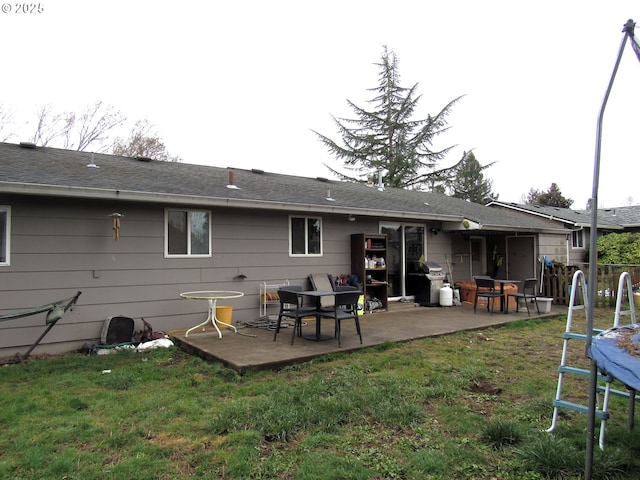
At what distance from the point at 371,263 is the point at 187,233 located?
12.7 feet

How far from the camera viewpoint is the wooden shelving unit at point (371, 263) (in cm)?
849

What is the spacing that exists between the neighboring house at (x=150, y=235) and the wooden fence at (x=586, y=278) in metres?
2.78

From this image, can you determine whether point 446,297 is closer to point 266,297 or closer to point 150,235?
point 266,297

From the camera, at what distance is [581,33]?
6.12 meters

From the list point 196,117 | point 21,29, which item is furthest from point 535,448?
point 196,117

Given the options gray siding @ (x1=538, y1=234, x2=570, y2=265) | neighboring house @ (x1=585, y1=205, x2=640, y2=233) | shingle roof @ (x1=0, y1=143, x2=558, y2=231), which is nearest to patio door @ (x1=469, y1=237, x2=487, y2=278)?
shingle roof @ (x1=0, y1=143, x2=558, y2=231)

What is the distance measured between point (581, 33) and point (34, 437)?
809 centimetres

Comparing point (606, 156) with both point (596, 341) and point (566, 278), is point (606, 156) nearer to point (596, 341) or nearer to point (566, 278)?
point (596, 341)

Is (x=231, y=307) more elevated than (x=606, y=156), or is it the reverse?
(x=606, y=156)

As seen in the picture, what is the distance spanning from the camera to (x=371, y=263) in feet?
28.8

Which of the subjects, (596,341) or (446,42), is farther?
(446,42)

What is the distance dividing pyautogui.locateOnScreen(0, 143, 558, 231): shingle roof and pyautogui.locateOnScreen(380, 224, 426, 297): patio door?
0.57m

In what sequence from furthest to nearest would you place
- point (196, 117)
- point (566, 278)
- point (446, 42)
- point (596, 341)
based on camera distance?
point (196, 117) → point (446, 42) → point (566, 278) → point (596, 341)

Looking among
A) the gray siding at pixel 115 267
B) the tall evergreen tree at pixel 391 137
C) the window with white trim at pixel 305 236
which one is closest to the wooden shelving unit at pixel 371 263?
the window with white trim at pixel 305 236
